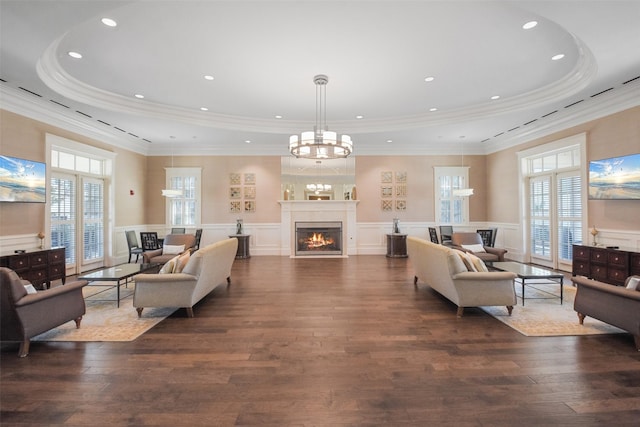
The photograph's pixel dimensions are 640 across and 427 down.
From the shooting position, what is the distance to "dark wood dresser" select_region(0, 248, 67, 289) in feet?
15.3

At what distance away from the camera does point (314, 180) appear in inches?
357

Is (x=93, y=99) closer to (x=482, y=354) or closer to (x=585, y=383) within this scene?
(x=482, y=354)

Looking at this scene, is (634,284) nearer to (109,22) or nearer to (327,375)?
(327,375)

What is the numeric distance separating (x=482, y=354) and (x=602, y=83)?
4936 millimetres

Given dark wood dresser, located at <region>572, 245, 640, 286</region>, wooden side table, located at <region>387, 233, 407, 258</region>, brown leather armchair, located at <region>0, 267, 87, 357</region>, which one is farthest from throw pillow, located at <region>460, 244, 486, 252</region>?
brown leather armchair, located at <region>0, 267, 87, 357</region>

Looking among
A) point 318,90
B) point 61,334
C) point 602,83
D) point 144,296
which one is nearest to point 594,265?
point 602,83

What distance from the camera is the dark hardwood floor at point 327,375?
2037 millimetres

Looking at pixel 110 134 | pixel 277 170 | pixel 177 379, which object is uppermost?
pixel 110 134

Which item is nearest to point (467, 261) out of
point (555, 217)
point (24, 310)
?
point (555, 217)

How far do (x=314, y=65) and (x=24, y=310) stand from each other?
4543 mm

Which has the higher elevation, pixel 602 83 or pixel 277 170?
pixel 602 83

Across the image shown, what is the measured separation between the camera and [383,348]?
9.84ft

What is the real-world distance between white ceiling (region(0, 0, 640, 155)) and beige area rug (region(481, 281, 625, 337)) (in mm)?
3376

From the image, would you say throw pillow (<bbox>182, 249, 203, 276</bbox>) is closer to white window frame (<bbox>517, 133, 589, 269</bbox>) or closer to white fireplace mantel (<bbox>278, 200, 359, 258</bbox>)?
white fireplace mantel (<bbox>278, 200, 359, 258</bbox>)
